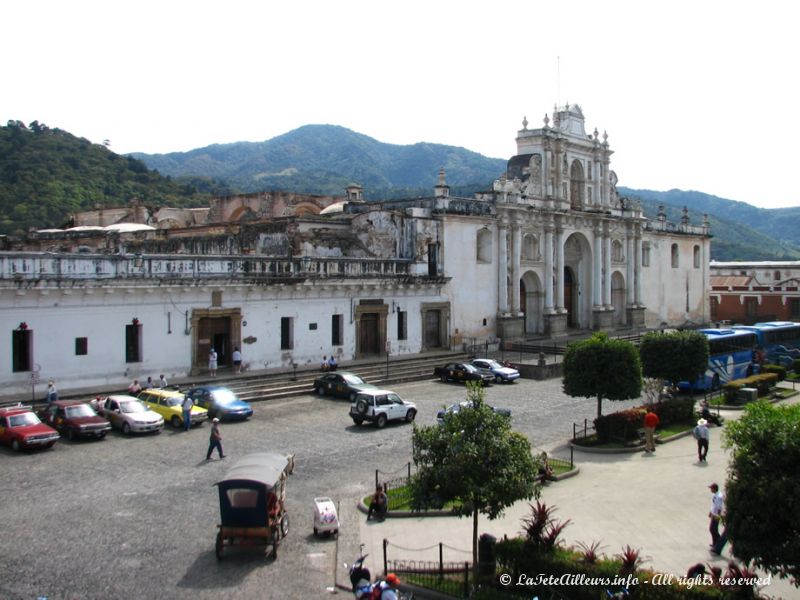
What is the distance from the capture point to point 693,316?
6228 cm

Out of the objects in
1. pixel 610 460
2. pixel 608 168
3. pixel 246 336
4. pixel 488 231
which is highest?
pixel 608 168

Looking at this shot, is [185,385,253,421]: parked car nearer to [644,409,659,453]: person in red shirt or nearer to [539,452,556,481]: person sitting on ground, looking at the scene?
[539,452,556,481]: person sitting on ground

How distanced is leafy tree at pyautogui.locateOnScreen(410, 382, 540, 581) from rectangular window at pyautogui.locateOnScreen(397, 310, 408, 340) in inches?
945

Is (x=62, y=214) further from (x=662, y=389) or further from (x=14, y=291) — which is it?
(x=662, y=389)

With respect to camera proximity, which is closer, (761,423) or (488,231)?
(761,423)

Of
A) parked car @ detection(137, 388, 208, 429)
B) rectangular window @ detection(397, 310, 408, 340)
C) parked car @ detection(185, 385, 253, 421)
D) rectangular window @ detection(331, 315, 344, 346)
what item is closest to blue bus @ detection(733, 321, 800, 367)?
rectangular window @ detection(397, 310, 408, 340)

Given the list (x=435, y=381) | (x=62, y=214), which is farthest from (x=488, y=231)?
(x=62, y=214)

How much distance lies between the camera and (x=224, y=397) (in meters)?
25.7

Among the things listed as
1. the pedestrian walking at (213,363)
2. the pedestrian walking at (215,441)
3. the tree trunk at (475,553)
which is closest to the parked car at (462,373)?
the pedestrian walking at (213,363)

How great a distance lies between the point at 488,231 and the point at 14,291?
24.8m

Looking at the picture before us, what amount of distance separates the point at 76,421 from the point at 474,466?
45.5 ft

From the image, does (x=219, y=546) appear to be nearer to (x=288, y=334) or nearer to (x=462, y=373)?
(x=288, y=334)

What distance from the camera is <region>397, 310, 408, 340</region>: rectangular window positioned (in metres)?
37.6

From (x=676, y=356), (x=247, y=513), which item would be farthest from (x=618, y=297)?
(x=247, y=513)
